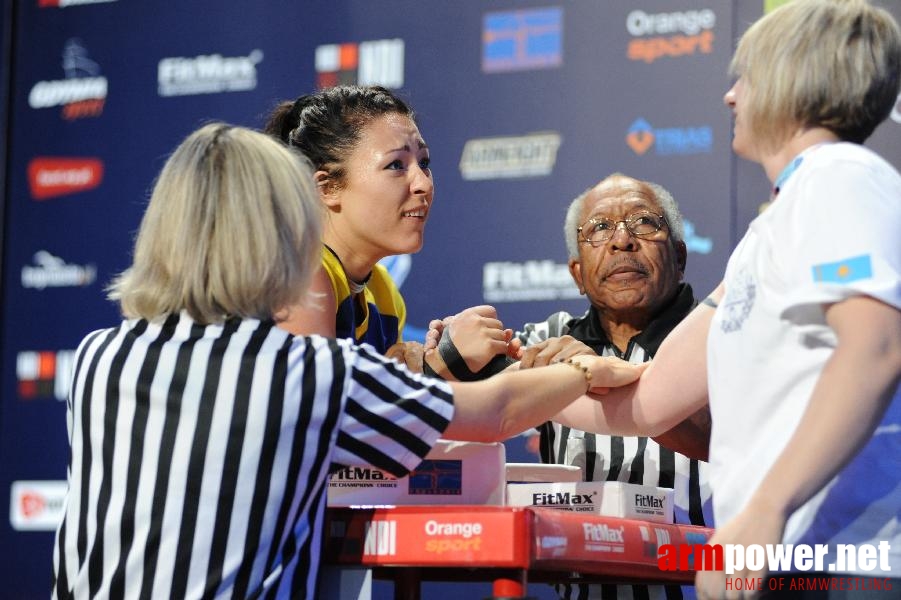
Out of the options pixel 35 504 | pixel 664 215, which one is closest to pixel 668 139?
pixel 664 215

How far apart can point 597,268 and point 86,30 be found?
303 cm

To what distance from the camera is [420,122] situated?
4355 millimetres

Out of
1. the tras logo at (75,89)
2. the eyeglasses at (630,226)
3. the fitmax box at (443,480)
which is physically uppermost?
the tras logo at (75,89)

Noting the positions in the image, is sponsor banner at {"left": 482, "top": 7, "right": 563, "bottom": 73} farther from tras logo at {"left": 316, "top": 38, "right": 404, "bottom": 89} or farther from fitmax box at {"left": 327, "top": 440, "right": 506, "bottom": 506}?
fitmax box at {"left": 327, "top": 440, "right": 506, "bottom": 506}

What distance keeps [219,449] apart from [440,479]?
0.41 m

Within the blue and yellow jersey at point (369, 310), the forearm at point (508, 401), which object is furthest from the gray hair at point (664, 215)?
the forearm at point (508, 401)

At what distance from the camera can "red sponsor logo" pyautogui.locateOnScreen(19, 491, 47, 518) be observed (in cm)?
476

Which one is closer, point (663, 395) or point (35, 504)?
point (663, 395)

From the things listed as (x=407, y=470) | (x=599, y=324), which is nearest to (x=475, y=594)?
(x=599, y=324)

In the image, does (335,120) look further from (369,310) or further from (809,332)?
(809,332)

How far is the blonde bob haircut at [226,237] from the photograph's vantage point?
167 cm

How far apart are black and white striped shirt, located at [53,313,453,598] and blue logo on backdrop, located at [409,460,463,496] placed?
18 centimetres

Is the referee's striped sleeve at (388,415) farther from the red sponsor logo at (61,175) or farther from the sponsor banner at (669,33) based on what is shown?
the red sponsor logo at (61,175)

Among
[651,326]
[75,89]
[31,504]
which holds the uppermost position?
[75,89]
